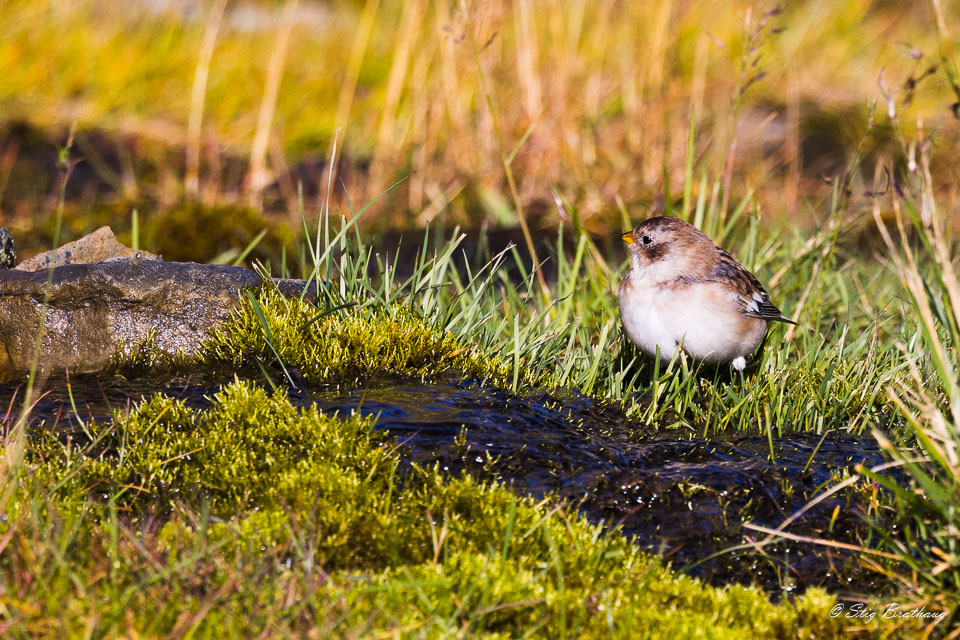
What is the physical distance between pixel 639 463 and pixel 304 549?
4.67 ft

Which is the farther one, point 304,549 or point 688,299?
point 688,299

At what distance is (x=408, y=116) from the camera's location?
8.84m

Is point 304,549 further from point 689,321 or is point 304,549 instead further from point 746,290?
point 746,290

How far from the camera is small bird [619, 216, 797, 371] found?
449 cm

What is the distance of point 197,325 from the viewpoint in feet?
13.5

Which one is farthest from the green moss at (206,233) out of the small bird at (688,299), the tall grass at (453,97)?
the small bird at (688,299)

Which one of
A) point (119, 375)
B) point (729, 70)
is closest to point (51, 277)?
point (119, 375)

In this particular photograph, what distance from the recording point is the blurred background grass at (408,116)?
321 inches

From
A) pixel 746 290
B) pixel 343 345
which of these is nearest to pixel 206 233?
pixel 343 345

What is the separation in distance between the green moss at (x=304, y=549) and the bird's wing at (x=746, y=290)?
1.90m

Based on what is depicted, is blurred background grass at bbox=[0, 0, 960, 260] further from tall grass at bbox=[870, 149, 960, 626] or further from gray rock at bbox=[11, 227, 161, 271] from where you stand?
tall grass at bbox=[870, 149, 960, 626]

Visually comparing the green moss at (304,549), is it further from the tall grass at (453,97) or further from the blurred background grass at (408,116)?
the blurred background grass at (408,116)

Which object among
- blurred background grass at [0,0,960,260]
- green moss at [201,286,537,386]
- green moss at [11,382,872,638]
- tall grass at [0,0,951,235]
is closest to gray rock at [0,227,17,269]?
green moss at [201,286,537,386]

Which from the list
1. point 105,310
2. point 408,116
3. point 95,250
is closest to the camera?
point 105,310
